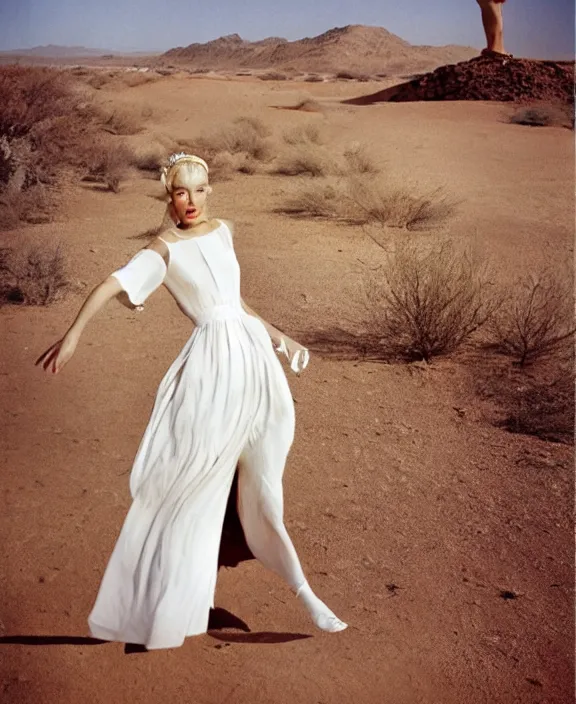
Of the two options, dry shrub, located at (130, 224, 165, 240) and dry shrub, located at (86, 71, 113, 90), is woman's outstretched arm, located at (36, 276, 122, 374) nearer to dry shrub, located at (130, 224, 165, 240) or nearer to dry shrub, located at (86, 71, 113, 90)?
dry shrub, located at (130, 224, 165, 240)

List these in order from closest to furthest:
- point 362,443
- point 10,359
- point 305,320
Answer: point 362,443 → point 10,359 → point 305,320

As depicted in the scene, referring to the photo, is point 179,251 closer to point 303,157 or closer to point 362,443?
point 362,443

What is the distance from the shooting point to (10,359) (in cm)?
716

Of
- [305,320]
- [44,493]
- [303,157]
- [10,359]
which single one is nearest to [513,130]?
[303,157]

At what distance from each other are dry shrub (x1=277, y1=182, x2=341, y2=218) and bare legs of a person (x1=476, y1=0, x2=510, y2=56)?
61.8 feet

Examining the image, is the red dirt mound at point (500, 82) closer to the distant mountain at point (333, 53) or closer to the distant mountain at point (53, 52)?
the distant mountain at point (53, 52)

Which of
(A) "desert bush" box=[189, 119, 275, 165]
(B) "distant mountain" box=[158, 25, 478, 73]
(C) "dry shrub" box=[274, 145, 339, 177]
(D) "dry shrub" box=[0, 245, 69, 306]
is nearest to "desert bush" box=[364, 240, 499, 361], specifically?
(D) "dry shrub" box=[0, 245, 69, 306]

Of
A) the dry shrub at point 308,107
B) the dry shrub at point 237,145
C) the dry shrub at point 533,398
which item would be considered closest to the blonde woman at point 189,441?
the dry shrub at point 533,398

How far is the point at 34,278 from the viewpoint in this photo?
8.73 m

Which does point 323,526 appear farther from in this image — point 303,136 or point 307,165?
point 303,136

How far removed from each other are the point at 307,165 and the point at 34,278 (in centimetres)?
813

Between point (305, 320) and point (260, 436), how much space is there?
510cm

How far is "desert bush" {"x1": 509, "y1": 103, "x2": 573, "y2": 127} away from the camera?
22922 millimetres

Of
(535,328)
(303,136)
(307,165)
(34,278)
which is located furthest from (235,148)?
(535,328)
